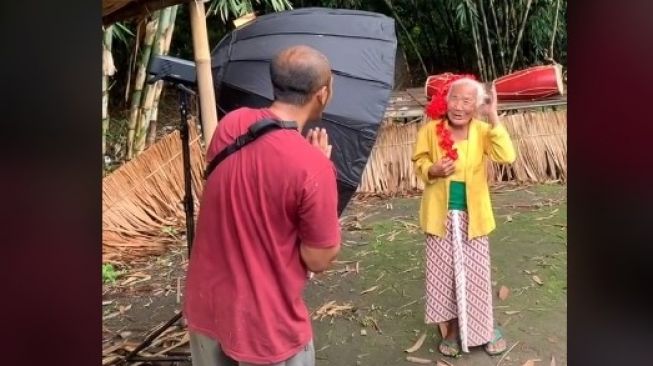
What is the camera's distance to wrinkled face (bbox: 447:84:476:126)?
7.62 ft

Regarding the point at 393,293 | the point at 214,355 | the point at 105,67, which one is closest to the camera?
the point at 214,355

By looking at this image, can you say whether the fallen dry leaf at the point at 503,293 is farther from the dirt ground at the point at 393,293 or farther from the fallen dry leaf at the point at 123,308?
the fallen dry leaf at the point at 123,308

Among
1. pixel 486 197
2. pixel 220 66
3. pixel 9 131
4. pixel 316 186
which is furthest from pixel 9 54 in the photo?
pixel 486 197

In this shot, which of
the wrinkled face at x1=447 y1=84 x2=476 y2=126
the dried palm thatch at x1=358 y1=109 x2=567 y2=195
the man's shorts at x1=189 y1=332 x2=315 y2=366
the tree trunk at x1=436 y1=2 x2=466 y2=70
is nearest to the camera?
the man's shorts at x1=189 y1=332 x2=315 y2=366

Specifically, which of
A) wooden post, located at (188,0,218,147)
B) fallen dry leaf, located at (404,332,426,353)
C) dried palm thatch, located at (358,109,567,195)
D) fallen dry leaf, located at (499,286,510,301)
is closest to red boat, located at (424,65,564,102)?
dried palm thatch, located at (358,109,567,195)

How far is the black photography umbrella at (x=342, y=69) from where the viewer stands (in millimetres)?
1980

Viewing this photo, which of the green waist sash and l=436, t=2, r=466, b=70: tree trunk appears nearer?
the green waist sash

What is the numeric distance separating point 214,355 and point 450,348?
4.62 ft

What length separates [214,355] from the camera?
1438mm

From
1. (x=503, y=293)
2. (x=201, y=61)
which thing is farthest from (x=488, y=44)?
(x=201, y=61)

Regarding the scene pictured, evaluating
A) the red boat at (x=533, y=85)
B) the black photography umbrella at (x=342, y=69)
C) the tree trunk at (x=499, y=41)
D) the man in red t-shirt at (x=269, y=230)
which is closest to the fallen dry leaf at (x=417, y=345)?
the black photography umbrella at (x=342, y=69)

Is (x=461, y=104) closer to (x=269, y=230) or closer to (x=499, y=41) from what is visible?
(x=269, y=230)

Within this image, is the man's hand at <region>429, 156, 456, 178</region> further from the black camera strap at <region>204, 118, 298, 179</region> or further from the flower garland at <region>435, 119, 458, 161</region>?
the black camera strap at <region>204, 118, 298, 179</region>

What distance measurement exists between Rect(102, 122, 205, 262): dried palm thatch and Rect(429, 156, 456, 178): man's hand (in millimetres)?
1640
